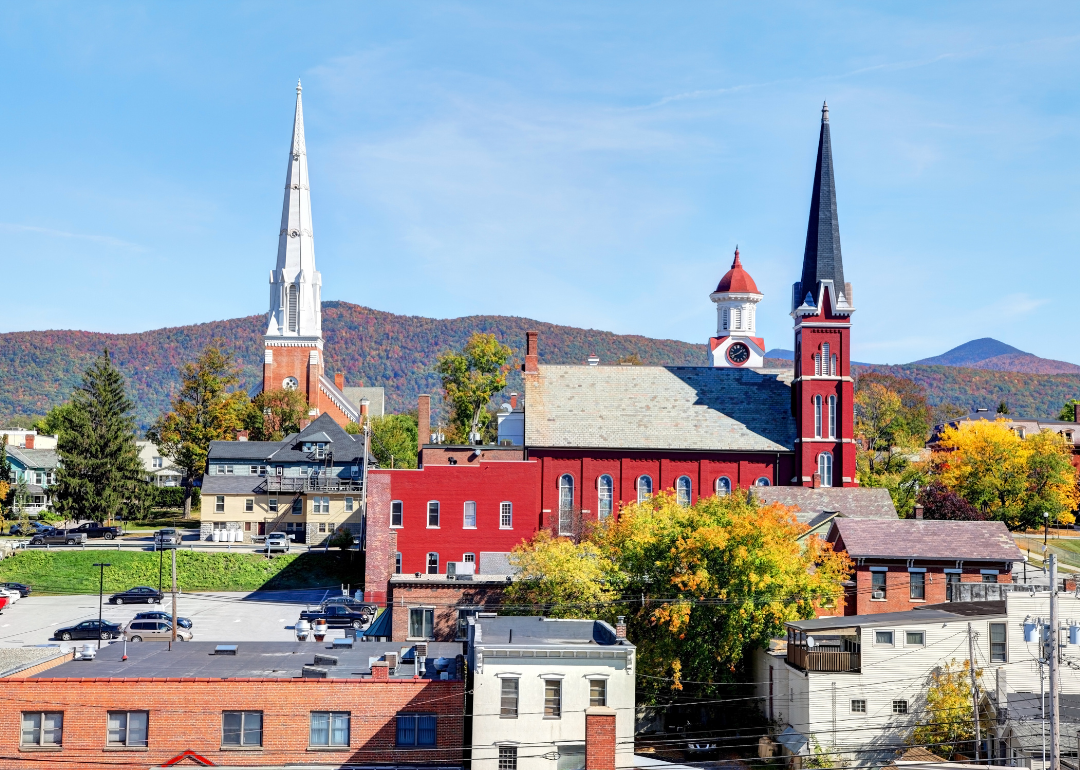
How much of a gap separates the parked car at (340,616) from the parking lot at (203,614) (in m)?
1.24

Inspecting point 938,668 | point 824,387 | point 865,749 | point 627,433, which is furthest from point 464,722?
point 824,387

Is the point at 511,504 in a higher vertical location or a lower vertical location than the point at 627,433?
lower

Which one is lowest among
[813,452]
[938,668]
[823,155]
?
[938,668]

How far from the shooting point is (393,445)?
4090 inches

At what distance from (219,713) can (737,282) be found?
8709 cm

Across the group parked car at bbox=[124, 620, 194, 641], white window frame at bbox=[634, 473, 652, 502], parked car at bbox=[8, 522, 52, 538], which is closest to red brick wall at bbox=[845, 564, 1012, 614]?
white window frame at bbox=[634, 473, 652, 502]

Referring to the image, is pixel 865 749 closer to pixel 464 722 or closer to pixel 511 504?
pixel 464 722

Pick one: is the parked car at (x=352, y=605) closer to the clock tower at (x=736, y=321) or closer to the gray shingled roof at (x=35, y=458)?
the clock tower at (x=736, y=321)

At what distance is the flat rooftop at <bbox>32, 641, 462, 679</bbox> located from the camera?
3753cm

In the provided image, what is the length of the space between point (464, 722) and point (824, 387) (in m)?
43.8

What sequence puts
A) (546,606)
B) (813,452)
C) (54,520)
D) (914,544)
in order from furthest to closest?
(54,520), (813,452), (914,544), (546,606)

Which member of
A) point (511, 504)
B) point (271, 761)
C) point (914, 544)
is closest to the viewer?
point (271, 761)

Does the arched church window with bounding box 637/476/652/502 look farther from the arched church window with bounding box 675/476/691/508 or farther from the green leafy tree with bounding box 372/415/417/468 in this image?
the green leafy tree with bounding box 372/415/417/468

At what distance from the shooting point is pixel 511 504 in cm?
6781
